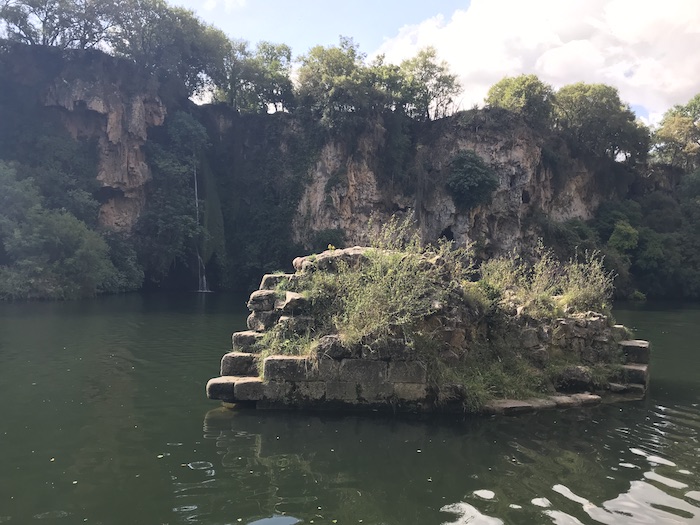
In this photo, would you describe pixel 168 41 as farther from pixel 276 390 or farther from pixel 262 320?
pixel 276 390

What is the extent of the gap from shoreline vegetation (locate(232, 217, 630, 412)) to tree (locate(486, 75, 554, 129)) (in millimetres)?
33788

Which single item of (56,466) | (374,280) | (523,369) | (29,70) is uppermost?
(29,70)

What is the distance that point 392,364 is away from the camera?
8.98 m

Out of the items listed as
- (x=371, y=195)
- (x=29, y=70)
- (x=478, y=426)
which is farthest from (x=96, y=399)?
(x=29, y=70)

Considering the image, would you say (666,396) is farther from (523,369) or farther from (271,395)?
(271,395)

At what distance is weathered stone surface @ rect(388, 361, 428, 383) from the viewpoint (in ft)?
29.3

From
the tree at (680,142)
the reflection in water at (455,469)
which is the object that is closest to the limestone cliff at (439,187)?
the tree at (680,142)

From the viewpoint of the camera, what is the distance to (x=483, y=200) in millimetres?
38406

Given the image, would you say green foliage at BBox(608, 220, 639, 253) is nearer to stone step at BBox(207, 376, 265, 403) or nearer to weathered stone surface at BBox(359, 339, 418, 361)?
weathered stone surface at BBox(359, 339, 418, 361)

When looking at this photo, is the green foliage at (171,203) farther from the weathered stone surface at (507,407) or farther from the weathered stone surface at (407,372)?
the weathered stone surface at (507,407)

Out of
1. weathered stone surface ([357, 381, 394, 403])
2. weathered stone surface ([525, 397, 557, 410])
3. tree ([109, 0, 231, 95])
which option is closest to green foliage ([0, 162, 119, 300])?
tree ([109, 0, 231, 95])

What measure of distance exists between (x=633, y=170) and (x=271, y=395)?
153 feet

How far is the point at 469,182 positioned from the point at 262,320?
1188 inches

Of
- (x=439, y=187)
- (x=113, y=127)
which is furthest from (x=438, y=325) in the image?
(x=113, y=127)
